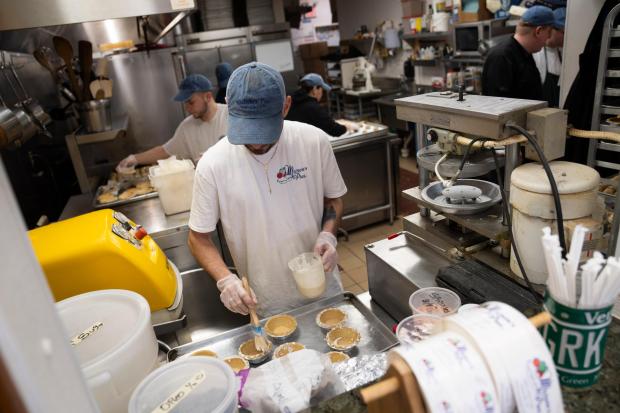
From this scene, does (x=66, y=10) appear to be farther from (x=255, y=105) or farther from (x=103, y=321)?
(x=103, y=321)

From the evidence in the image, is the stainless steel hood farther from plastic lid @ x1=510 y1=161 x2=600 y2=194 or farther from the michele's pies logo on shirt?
plastic lid @ x1=510 y1=161 x2=600 y2=194

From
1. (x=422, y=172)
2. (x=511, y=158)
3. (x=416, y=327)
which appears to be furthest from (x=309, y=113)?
(x=416, y=327)

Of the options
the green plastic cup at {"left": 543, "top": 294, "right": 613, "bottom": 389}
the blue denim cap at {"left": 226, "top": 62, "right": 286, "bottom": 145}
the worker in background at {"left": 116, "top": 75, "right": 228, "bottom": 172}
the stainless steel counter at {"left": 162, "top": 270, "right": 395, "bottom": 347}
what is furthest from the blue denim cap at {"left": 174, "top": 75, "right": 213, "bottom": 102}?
the green plastic cup at {"left": 543, "top": 294, "right": 613, "bottom": 389}

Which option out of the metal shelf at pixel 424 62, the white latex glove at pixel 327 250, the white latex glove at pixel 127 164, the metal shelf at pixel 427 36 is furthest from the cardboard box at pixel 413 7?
the white latex glove at pixel 327 250

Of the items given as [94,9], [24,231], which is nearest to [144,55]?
[94,9]

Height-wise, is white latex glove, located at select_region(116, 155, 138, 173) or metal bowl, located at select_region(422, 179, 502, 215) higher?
metal bowl, located at select_region(422, 179, 502, 215)

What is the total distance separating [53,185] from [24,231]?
152 inches

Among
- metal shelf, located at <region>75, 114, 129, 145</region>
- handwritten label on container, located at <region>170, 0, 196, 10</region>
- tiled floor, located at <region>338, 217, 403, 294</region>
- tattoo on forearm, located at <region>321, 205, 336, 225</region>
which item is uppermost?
handwritten label on container, located at <region>170, 0, 196, 10</region>

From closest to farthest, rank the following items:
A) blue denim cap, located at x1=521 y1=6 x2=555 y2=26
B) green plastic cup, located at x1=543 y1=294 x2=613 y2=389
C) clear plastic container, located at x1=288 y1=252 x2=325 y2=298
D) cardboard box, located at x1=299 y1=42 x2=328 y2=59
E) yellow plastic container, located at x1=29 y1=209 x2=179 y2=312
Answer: green plastic cup, located at x1=543 y1=294 x2=613 y2=389 < yellow plastic container, located at x1=29 y1=209 x2=179 y2=312 < clear plastic container, located at x1=288 y1=252 x2=325 y2=298 < blue denim cap, located at x1=521 y1=6 x2=555 y2=26 < cardboard box, located at x1=299 y1=42 x2=328 y2=59

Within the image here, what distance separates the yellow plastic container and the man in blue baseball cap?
0.25 metres

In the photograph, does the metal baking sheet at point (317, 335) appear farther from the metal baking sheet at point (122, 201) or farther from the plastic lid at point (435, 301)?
the metal baking sheet at point (122, 201)

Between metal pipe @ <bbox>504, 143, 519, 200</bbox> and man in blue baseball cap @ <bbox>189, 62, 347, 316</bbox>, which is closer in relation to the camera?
metal pipe @ <bbox>504, 143, 519, 200</bbox>

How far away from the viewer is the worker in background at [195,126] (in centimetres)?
333

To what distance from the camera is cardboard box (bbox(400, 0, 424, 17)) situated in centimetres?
643
